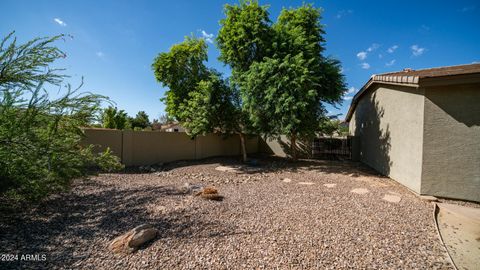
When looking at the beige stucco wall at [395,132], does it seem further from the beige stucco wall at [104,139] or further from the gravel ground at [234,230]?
the beige stucco wall at [104,139]

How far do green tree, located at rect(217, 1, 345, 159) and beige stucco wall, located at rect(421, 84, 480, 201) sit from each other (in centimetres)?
391

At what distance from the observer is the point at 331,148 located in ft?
45.1

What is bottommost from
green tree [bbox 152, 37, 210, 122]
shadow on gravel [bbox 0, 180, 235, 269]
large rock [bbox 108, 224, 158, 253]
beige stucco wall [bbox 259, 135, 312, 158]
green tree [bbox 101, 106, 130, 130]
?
shadow on gravel [bbox 0, 180, 235, 269]

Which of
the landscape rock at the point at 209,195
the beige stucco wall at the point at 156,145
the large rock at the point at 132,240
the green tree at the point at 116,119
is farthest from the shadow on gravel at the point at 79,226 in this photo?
the green tree at the point at 116,119

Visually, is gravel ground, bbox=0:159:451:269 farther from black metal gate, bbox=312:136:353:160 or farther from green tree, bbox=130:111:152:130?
green tree, bbox=130:111:152:130

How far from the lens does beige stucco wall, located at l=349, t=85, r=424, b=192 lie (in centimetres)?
574

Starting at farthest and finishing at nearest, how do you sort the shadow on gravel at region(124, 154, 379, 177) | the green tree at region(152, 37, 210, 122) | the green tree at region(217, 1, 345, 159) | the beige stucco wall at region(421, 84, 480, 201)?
1. the green tree at region(152, 37, 210, 122)
2. the green tree at region(217, 1, 345, 159)
3. the shadow on gravel at region(124, 154, 379, 177)
4. the beige stucco wall at region(421, 84, 480, 201)

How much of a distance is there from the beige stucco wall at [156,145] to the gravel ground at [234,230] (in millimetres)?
3696

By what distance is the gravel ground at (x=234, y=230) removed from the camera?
264 cm

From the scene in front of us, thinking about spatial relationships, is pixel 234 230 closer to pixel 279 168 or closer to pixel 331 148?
pixel 279 168

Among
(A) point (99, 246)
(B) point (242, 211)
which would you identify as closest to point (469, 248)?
(B) point (242, 211)

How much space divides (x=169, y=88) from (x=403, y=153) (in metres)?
11.5

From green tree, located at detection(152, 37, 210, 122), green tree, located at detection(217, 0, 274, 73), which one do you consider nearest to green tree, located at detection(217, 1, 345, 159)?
green tree, located at detection(217, 0, 274, 73)

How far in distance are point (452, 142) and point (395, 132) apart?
185cm
